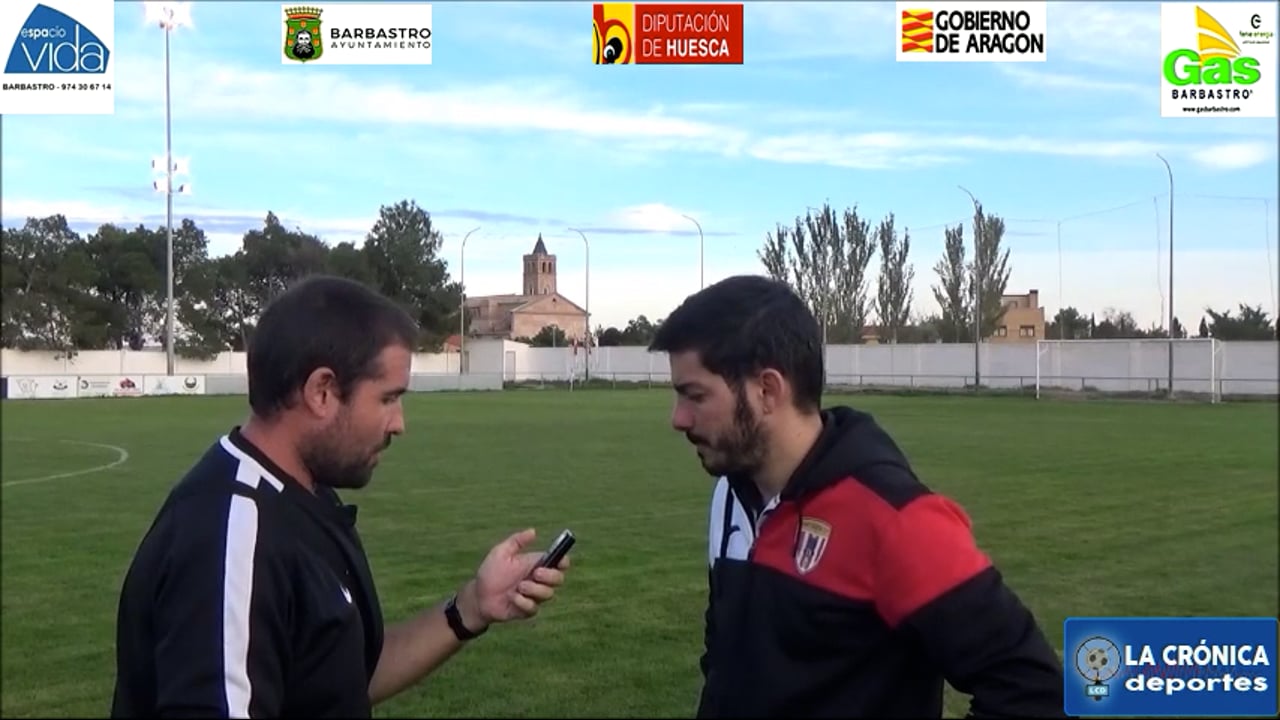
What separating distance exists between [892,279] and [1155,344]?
23281mm

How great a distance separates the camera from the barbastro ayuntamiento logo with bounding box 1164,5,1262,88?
4809mm

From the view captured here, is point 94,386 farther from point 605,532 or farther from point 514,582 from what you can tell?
point 514,582

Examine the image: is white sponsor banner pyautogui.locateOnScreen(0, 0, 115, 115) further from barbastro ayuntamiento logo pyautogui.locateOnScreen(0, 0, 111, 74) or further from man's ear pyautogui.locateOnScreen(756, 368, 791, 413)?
man's ear pyautogui.locateOnScreen(756, 368, 791, 413)

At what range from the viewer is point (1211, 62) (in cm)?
491

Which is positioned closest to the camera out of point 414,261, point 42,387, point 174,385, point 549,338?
point 414,261

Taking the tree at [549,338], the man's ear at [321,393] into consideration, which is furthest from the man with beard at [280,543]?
the tree at [549,338]

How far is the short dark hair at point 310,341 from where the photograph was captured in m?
2.25

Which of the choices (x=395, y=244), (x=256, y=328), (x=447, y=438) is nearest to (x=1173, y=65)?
(x=256, y=328)

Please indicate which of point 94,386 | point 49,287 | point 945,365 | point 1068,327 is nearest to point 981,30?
point 49,287

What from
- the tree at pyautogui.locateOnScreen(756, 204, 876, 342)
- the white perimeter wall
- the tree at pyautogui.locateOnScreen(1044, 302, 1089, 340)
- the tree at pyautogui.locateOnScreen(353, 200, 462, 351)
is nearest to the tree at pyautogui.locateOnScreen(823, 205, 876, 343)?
the tree at pyautogui.locateOnScreen(756, 204, 876, 342)

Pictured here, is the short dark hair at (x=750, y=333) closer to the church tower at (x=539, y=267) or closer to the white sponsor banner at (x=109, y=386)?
the church tower at (x=539, y=267)

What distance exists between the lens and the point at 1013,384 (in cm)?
4297

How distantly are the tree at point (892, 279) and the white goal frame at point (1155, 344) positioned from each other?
16707mm

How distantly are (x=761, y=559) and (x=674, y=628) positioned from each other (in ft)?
19.9
